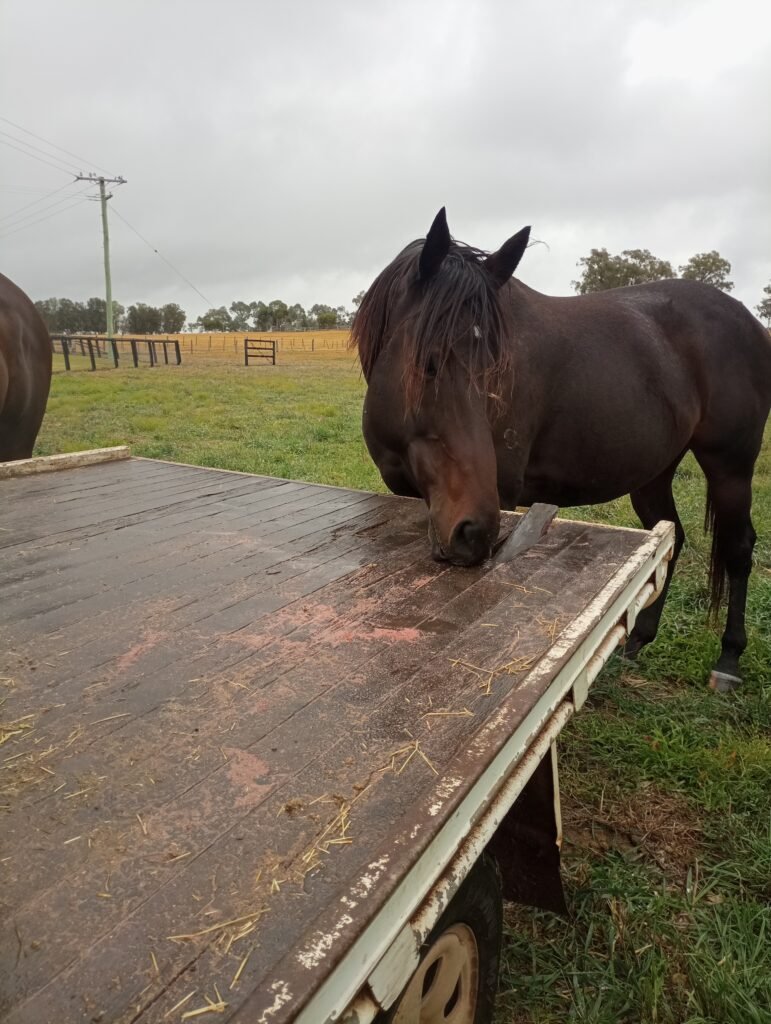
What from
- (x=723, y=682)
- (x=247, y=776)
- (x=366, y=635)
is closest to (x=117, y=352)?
(x=723, y=682)

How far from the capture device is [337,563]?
2287mm

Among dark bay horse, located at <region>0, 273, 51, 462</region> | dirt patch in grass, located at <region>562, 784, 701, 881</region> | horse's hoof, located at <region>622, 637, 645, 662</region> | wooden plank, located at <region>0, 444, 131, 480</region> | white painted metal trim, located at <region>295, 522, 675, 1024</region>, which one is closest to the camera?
white painted metal trim, located at <region>295, 522, 675, 1024</region>

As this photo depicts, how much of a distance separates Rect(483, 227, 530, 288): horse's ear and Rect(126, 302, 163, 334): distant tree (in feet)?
265

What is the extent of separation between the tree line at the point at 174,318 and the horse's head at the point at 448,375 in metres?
70.5

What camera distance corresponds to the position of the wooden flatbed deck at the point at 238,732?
2.63ft

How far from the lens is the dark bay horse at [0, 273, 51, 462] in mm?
4770

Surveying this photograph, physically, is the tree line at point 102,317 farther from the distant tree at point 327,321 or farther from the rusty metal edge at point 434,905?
the rusty metal edge at point 434,905

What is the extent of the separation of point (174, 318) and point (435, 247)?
3323 inches

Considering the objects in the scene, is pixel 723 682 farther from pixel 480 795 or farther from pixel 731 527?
pixel 480 795

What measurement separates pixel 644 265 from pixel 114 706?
46501 millimetres

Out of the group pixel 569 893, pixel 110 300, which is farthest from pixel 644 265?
pixel 569 893

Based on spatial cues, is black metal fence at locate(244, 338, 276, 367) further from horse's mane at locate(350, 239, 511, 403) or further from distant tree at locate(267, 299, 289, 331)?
distant tree at locate(267, 299, 289, 331)

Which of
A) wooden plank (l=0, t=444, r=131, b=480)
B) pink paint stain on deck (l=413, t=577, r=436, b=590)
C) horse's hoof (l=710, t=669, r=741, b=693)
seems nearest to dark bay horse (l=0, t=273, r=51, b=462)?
wooden plank (l=0, t=444, r=131, b=480)

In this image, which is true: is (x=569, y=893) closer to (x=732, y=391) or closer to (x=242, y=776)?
(x=242, y=776)
